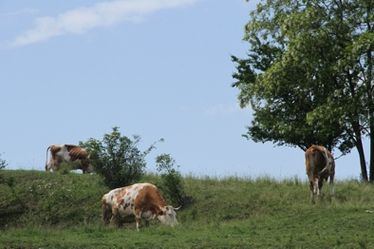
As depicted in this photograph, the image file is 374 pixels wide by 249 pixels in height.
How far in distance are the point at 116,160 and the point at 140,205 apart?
7183 millimetres

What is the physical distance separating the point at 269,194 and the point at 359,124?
13272 millimetres

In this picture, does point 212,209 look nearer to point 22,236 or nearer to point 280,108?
point 22,236

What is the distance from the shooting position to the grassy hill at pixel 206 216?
1859cm

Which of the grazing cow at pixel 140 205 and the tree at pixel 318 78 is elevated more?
the tree at pixel 318 78

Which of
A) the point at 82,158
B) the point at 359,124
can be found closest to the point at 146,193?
the point at 82,158

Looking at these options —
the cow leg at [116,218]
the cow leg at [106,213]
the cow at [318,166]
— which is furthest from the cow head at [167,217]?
the cow at [318,166]

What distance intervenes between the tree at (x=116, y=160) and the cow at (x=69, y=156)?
5307 millimetres

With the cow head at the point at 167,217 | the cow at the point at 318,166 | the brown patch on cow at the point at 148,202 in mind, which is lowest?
the cow head at the point at 167,217

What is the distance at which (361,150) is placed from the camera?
42.8 metres

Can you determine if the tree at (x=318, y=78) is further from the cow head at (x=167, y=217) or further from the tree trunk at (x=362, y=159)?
the cow head at (x=167, y=217)

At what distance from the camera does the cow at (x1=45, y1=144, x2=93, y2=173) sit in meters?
37.7

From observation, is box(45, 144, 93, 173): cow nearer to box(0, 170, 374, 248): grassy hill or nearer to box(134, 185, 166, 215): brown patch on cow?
box(0, 170, 374, 248): grassy hill

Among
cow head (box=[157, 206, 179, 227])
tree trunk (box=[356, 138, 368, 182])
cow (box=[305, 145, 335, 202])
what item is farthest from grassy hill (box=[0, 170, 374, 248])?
tree trunk (box=[356, 138, 368, 182])

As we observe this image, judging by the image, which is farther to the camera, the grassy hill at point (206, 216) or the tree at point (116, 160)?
the tree at point (116, 160)
